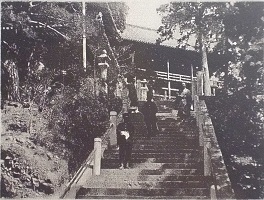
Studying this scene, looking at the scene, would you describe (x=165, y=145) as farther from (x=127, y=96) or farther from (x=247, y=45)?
(x=247, y=45)

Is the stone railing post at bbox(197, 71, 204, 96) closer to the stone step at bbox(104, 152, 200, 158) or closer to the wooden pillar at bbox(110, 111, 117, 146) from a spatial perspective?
the stone step at bbox(104, 152, 200, 158)

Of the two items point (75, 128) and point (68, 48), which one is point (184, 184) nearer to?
point (75, 128)

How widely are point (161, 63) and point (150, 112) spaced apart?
0.44 metres

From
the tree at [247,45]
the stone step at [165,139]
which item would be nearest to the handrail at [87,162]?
the stone step at [165,139]

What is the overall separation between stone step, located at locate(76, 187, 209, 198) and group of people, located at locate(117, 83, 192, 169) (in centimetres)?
26

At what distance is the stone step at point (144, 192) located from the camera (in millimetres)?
3125

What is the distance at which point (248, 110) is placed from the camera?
10.6 ft

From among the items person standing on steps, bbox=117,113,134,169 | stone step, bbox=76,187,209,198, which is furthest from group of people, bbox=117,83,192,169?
stone step, bbox=76,187,209,198

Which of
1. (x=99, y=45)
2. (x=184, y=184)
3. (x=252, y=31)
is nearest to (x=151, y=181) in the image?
(x=184, y=184)

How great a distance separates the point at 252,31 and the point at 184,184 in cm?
139

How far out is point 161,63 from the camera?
10.9ft

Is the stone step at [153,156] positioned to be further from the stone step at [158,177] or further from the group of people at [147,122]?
the stone step at [158,177]

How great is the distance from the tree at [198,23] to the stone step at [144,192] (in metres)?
0.83

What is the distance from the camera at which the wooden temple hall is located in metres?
3.27
